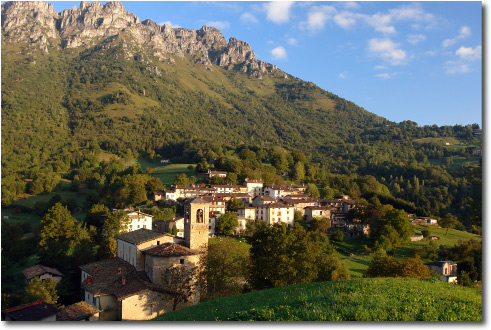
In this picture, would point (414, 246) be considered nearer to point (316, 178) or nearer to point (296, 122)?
point (316, 178)

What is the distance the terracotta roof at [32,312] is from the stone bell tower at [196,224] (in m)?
8.00

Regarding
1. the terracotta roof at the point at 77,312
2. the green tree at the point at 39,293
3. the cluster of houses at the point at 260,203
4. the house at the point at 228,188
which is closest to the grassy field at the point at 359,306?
the terracotta roof at the point at 77,312

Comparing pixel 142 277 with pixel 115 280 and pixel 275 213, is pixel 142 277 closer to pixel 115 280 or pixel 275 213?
pixel 115 280

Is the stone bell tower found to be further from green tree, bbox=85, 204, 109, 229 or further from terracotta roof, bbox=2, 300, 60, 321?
green tree, bbox=85, 204, 109, 229

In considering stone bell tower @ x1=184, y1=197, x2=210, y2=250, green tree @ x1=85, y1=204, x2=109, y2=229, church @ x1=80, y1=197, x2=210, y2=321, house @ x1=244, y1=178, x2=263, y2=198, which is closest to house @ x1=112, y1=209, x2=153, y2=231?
green tree @ x1=85, y1=204, x2=109, y2=229

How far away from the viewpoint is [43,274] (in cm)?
2941

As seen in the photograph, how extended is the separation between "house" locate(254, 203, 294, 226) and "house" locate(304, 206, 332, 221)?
139 inches

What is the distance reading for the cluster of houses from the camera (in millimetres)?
52375

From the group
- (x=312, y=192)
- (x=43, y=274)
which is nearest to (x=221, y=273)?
(x=43, y=274)

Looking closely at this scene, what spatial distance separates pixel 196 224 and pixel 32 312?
373 inches

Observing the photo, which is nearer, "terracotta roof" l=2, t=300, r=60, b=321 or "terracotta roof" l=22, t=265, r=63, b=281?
"terracotta roof" l=2, t=300, r=60, b=321

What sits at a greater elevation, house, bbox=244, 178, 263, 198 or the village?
house, bbox=244, 178, 263, 198

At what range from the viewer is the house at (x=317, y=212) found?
56.1 metres

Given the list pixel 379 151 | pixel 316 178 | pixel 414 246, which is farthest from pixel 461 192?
pixel 379 151
